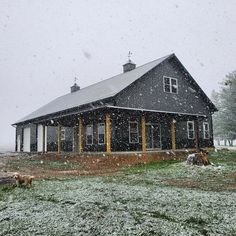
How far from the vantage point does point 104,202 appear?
4.74 metres

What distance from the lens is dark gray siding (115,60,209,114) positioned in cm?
1767

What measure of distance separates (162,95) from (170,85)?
132cm

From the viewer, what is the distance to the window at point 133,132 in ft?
60.2

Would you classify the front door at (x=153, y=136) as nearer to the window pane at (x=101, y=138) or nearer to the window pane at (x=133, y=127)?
the window pane at (x=133, y=127)

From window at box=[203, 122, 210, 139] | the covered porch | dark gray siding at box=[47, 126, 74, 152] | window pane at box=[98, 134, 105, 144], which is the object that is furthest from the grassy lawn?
window at box=[203, 122, 210, 139]

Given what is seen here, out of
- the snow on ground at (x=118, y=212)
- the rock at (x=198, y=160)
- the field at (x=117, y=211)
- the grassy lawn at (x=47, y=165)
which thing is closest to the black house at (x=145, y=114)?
the grassy lawn at (x=47, y=165)

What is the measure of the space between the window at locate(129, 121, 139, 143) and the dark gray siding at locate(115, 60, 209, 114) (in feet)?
4.77

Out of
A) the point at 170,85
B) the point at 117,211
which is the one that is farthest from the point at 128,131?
the point at 117,211

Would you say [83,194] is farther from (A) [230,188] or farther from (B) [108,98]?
(B) [108,98]

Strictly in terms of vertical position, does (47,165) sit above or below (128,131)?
below

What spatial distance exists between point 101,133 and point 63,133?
627cm

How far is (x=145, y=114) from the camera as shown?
15.7 m

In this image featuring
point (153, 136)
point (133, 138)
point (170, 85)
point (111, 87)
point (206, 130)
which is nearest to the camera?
point (133, 138)

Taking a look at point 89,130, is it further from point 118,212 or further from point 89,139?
point 118,212
